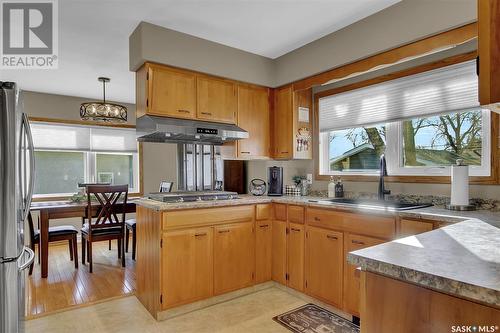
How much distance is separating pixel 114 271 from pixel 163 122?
2.07 meters

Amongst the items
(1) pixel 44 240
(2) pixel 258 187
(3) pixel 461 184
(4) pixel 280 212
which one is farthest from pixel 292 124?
(1) pixel 44 240

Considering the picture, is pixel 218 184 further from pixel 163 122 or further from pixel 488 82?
pixel 488 82

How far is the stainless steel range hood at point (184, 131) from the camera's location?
8.59 feet

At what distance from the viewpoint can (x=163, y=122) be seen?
8.68ft

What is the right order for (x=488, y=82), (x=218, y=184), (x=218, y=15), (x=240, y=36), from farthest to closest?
1. (x=218, y=184)
2. (x=240, y=36)
3. (x=218, y=15)
4. (x=488, y=82)

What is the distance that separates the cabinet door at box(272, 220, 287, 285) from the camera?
9.65 feet

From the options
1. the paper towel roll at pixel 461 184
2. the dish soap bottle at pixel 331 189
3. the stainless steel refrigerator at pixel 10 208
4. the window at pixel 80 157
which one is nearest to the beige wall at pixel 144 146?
the window at pixel 80 157

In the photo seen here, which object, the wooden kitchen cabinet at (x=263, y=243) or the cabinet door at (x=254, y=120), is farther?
the cabinet door at (x=254, y=120)

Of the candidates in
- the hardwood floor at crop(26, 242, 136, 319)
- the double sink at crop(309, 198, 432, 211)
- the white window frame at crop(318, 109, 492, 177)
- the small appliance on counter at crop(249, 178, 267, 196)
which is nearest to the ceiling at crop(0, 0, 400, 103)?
the white window frame at crop(318, 109, 492, 177)

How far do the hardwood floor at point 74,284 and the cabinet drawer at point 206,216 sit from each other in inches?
43.0

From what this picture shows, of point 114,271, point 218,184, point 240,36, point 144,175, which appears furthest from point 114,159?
point 240,36

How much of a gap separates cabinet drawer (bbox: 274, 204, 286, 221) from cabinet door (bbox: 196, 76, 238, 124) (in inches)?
40.6

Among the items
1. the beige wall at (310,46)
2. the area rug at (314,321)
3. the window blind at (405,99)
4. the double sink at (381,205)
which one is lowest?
the area rug at (314,321)

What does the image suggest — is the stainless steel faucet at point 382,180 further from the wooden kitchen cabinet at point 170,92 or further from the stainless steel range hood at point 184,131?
the wooden kitchen cabinet at point 170,92
